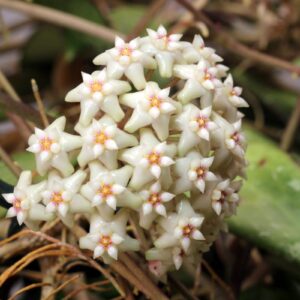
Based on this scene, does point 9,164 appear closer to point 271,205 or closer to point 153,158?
point 153,158

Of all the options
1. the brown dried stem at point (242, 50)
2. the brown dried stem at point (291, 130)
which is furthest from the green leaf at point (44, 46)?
the brown dried stem at point (291, 130)

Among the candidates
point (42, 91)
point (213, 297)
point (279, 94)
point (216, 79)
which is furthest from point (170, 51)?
point (42, 91)

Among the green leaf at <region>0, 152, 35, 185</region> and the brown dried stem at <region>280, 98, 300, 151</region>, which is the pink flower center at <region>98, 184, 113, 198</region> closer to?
the green leaf at <region>0, 152, 35, 185</region>

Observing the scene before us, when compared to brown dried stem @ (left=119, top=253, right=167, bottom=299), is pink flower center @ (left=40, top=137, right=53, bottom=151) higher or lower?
higher

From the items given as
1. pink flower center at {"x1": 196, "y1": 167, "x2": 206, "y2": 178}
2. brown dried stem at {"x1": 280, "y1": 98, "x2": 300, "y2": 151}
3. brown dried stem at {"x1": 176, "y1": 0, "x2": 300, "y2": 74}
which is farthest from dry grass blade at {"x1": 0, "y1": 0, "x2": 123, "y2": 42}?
pink flower center at {"x1": 196, "y1": 167, "x2": 206, "y2": 178}

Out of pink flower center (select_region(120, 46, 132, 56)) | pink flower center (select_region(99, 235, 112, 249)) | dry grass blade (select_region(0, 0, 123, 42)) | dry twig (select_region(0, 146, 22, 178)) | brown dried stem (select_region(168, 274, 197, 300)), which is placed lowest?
brown dried stem (select_region(168, 274, 197, 300))

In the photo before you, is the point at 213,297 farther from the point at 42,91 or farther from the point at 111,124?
the point at 42,91

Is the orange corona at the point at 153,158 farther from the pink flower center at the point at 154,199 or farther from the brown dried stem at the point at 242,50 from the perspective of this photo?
the brown dried stem at the point at 242,50
